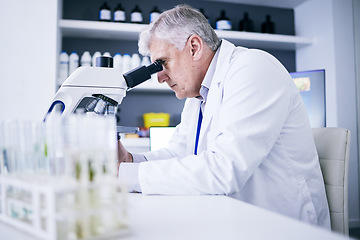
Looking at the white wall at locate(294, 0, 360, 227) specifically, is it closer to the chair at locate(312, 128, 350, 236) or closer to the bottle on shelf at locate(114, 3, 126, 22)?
the bottle on shelf at locate(114, 3, 126, 22)

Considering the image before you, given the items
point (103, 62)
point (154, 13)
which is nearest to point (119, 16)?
point (154, 13)

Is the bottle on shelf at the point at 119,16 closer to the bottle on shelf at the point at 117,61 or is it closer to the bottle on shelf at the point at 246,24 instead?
the bottle on shelf at the point at 117,61

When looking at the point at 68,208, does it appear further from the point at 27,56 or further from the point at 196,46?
the point at 27,56

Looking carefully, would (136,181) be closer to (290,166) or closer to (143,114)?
(290,166)

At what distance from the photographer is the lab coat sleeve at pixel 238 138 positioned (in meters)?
0.89

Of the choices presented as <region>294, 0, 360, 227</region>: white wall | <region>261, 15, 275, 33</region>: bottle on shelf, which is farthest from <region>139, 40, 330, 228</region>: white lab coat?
<region>261, 15, 275, 33</region>: bottle on shelf

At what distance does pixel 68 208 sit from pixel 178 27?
1.03 m

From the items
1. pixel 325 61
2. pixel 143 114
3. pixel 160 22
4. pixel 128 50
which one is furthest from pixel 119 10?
pixel 325 61

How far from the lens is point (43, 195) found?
19.0 inches

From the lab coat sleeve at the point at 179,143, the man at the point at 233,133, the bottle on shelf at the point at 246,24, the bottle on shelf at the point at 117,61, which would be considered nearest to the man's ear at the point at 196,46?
the man at the point at 233,133

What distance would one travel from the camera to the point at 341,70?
A: 10.1 ft

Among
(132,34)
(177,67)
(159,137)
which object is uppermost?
(132,34)

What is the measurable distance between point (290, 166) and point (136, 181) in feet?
1.82

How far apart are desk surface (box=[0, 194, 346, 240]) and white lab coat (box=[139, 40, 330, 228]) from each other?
0.46 ft
